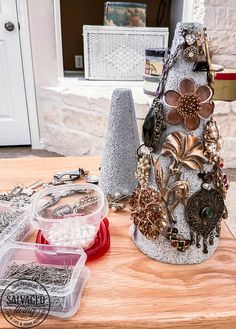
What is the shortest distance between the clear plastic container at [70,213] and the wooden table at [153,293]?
0.05 meters

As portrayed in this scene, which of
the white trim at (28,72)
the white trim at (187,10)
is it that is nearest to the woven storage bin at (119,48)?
the white trim at (187,10)

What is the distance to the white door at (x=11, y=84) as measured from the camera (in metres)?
1.71

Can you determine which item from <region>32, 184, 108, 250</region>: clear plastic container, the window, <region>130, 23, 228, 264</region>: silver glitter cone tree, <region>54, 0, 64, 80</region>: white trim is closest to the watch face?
<region>130, 23, 228, 264</region>: silver glitter cone tree

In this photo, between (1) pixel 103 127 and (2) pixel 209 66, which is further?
(1) pixel 103 127

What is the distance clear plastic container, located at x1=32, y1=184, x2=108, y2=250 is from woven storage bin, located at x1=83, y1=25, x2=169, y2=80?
51.9 inches

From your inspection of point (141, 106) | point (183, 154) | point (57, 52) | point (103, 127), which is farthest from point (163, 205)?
point (57, 52)

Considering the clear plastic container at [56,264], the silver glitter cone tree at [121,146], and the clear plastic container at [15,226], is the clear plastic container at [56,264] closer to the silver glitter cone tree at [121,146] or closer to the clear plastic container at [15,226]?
the clear plastic container at [15,226]

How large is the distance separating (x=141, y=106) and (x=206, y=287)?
3.80ft

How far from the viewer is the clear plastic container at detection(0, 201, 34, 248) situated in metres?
0.47

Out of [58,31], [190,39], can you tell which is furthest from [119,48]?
[190,39]

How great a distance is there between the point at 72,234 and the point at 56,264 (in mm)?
47

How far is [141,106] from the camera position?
1479mm

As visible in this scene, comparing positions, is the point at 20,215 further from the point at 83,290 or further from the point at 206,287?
the point at 206,287

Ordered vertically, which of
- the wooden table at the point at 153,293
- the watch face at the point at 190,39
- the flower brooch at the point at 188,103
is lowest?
the wooden table at the point at 153,293
